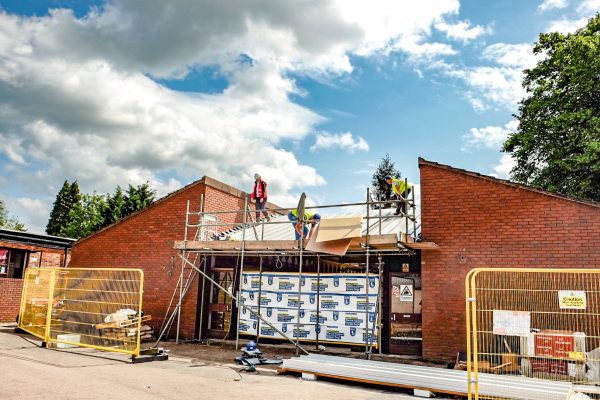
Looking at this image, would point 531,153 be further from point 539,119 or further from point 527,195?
point 527,195

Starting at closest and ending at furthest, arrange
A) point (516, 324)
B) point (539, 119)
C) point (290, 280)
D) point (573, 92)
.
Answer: point (516, 324)
point (290, 280)
point (573, 92)
point (539, 119)

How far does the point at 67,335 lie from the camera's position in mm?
11812

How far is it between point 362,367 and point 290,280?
450cm

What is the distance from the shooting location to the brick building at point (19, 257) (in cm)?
1714

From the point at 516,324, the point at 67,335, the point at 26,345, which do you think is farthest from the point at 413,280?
the point at 26,345

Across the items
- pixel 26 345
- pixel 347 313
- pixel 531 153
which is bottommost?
pixel 26 345

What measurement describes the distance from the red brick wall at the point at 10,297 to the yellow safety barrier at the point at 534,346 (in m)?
17.0

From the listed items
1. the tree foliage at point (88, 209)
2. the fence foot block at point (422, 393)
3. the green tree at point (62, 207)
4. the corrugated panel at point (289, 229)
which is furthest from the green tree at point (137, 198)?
the fence foot block at point (422, 393)

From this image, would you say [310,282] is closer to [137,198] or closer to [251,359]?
[251,359]

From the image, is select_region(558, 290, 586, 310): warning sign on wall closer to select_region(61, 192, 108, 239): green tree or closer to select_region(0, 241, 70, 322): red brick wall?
select_region(0, 241, 70, 322): red brick wall

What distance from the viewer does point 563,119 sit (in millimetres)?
18594

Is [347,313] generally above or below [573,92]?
below

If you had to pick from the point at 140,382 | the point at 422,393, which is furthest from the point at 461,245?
the point at 140,382

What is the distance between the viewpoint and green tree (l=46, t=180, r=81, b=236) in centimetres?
4772
